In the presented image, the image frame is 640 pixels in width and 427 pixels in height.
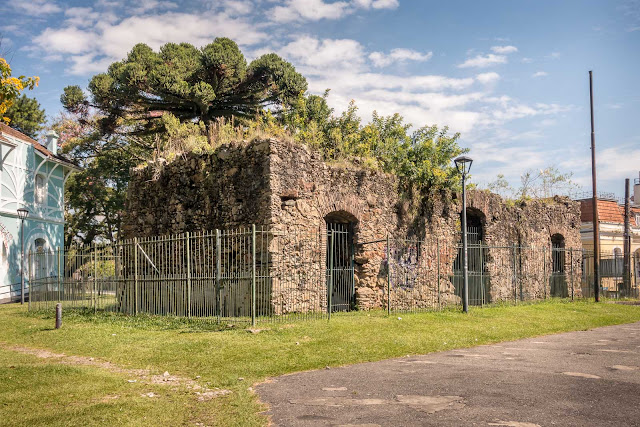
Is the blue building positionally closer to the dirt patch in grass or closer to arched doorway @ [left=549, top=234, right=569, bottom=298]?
the dirt patch in grass

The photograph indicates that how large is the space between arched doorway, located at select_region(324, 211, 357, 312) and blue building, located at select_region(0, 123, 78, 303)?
1384cm

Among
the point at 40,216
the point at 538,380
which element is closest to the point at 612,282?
the point at 538,380

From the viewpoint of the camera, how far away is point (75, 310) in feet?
50.4

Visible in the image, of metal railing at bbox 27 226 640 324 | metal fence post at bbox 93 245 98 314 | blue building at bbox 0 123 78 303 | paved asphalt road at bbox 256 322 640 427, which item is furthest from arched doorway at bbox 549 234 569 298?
blue building at bbox 0 123 78 303

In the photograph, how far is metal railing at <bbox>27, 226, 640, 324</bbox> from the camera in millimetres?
12312

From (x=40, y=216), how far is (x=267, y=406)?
→ 25196 millimetres

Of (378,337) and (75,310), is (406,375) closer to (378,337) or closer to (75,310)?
(378,337)

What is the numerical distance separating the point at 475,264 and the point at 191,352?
1219cm

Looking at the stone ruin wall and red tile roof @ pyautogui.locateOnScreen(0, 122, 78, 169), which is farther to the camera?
red tile roof @ pyautogui.locateOnScreen(0, 122, 78, 169)

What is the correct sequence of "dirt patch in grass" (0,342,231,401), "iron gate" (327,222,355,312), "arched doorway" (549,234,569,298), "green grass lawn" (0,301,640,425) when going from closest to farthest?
"green grass lawn" (0,301,640,425), "dirt patch in grass" (0,342,231,401), "iron gate" (327,222,355,312), "arched doorway" (549,234,569,298)

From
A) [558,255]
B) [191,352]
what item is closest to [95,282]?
[191,352]

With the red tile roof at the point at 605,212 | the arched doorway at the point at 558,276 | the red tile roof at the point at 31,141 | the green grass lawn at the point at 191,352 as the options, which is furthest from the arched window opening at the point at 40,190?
the red tile roof at the point at 605,212

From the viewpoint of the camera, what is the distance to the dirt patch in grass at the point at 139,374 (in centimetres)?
669

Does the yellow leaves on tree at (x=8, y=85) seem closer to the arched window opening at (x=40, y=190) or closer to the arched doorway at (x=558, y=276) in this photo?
the arched doorway at (x=558, y=276)
